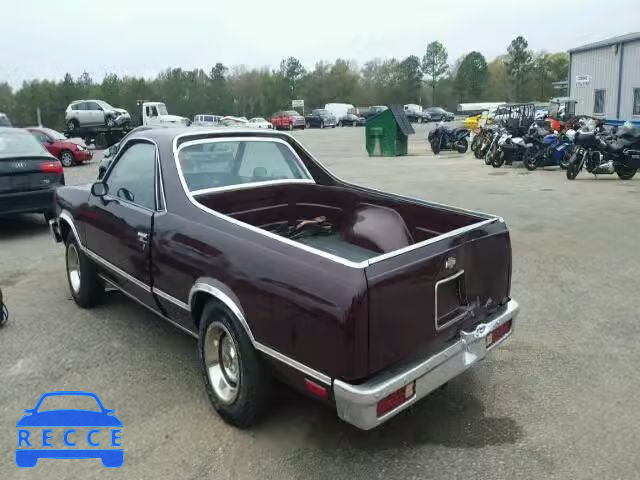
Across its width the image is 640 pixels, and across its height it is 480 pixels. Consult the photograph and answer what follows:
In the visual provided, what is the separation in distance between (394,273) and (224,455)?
1368mm

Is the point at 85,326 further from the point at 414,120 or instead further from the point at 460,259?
the point at 414,120

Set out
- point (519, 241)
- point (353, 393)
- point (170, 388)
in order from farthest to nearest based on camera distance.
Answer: point (519, 241), point (170, 388), point (353, 393)

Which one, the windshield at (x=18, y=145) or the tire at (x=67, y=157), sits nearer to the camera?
the windshield at (x=18, y=145)

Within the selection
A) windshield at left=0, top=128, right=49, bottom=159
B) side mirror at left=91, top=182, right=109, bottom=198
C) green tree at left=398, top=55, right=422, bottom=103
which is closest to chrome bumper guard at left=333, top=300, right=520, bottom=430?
side mirror at left=91, top=182, right=109, bottom=198

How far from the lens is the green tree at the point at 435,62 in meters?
99.1

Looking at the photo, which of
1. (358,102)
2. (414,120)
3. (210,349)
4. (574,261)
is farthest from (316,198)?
(358,102)

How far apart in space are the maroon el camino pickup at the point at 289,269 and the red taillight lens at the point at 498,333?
0.02m

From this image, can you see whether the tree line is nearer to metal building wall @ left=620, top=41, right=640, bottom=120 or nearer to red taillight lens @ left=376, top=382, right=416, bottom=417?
metal building wall @ left=620, top=41, right=640, bottom=120

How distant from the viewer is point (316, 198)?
4.94 m

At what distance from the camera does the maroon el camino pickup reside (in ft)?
9.20

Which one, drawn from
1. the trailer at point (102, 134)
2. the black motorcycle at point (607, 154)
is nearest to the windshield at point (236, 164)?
the black motorcycle at point (607, 154)

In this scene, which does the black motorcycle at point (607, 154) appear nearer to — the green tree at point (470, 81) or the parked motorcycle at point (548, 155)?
the parked motorcycle at point (548, 155)

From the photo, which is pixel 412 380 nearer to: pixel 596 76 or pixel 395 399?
pixel 395 399

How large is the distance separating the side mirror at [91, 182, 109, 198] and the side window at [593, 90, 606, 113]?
3161 centimetres
